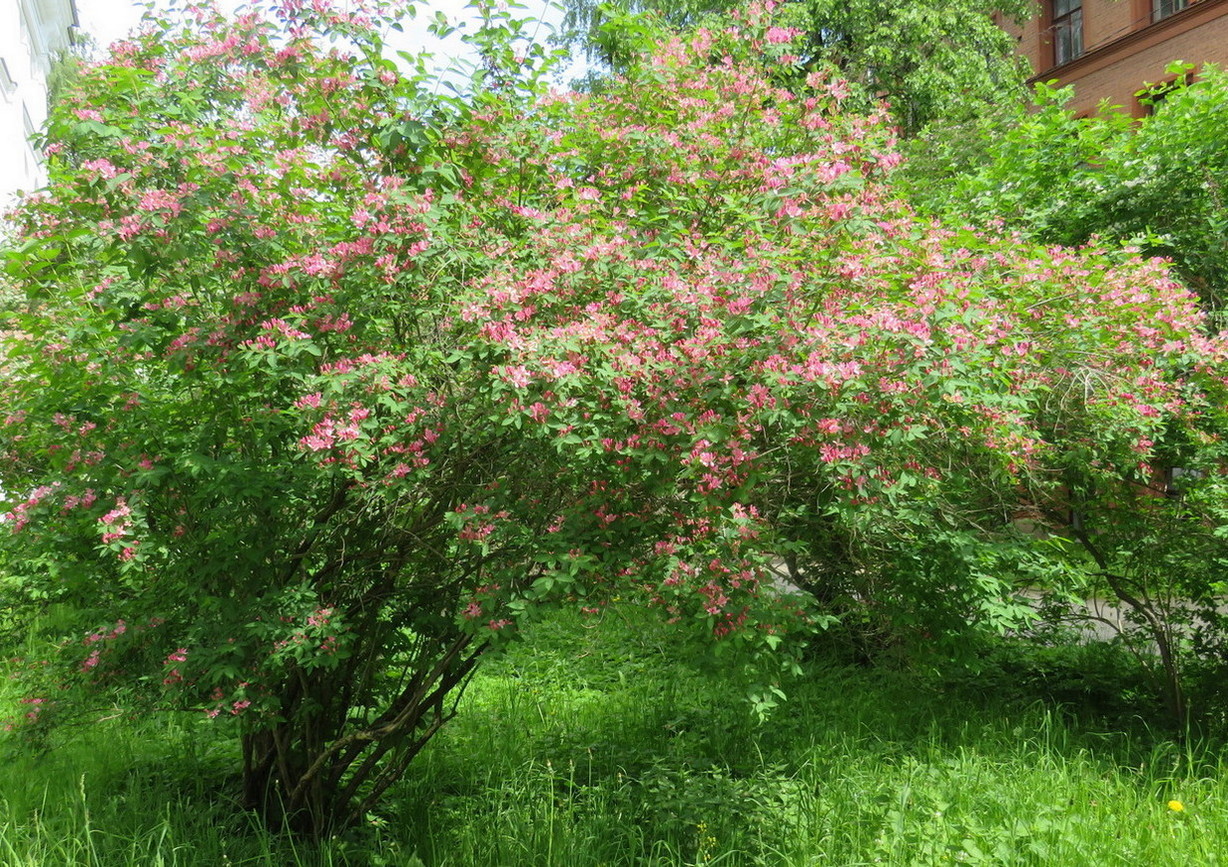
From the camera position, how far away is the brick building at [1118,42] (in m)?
17.3

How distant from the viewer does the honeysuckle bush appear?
2988 millimetres

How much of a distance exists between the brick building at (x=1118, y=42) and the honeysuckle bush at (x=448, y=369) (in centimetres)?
1624

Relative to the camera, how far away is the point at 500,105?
366cm

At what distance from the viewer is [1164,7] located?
18.5 meters

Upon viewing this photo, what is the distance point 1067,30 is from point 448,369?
70.0 ft

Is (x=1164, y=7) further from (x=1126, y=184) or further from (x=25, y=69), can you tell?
(x=25, y=69)

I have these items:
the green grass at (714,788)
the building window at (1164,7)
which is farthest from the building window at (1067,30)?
the green grass at (714,788)

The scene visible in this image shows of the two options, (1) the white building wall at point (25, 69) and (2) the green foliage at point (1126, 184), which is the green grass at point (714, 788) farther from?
(1) the white building wall at point (25, 69)

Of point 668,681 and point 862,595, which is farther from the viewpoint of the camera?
point 668,681

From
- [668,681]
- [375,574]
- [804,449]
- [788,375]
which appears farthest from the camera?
[668,681]

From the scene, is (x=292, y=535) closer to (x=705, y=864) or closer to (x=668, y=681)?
(x=705, y=864)

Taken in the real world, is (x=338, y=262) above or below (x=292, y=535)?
above

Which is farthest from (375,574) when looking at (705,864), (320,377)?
(705,864)

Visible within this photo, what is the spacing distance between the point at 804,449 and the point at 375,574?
1839 millimetres
